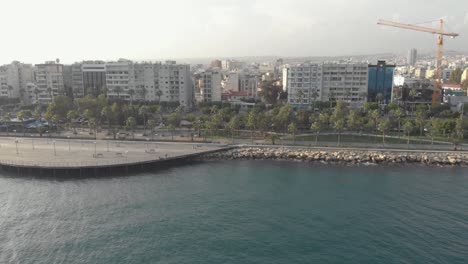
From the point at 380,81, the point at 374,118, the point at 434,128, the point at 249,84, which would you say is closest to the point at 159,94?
the point at 249,84

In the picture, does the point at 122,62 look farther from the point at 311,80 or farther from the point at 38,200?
the point at 38,200

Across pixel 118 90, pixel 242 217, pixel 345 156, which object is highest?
pixel 118 90

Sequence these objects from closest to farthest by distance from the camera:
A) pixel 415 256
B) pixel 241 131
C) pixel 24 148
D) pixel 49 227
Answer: pixel 415 256 < pixel 49 227 < pixel 24 148 < pixel 241 131

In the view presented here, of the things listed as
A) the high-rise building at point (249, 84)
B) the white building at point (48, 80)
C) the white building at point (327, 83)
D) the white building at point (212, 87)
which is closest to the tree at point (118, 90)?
the white building at point (48, 80)

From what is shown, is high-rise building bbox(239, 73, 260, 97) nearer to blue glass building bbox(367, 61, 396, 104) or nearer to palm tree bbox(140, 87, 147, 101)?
palm tree bbox(140, 87, 147, 101)

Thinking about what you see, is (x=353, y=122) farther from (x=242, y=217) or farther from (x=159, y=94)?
(x=159, y=94)

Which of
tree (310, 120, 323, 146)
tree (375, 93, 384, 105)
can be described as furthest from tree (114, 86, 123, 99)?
tree (375, 93, 384, 105)

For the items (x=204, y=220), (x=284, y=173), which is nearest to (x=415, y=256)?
(x=204, y=220)
